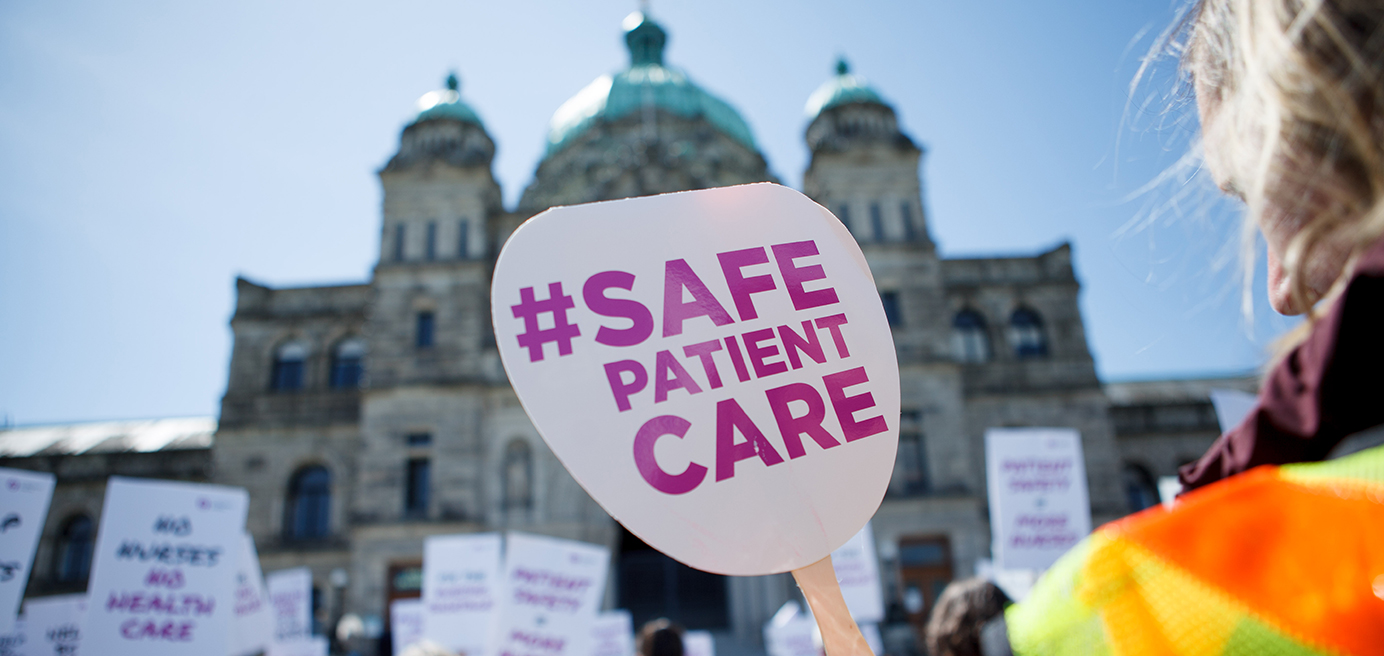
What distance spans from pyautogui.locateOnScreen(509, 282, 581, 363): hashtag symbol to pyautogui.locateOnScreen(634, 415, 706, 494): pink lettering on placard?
8.7 inches

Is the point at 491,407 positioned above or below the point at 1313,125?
above

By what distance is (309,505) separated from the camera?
19.8 metres

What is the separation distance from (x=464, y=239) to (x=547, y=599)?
14455 mm

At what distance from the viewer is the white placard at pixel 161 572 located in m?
5.48

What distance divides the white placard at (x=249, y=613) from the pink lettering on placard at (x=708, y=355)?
838cm

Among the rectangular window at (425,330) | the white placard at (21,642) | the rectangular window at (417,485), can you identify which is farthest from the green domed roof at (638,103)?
the white placard at (21,642)

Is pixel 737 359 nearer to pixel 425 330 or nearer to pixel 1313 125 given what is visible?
pixel 1313 125

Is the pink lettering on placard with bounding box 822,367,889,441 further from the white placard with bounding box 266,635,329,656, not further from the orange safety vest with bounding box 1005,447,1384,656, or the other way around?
the white placard with bounding box 266,635,329,656

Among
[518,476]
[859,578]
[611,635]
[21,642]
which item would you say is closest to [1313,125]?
[859,578]

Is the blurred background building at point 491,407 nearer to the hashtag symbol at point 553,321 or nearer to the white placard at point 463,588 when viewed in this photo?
the white placard at point 463,588

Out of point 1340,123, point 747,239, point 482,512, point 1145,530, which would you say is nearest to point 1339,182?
point 1340,123

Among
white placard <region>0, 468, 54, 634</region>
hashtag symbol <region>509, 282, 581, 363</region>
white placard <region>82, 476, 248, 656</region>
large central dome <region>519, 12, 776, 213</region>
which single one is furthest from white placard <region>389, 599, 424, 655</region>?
large central dome <region>519, 12, 776, 213</region>

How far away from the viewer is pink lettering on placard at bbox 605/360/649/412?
144cm

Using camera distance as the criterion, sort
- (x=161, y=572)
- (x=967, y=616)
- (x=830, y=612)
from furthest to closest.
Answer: (x=161, y=572) → (x=967, y=616) → (x=830, y=612)
